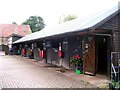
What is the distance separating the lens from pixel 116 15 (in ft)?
32.8

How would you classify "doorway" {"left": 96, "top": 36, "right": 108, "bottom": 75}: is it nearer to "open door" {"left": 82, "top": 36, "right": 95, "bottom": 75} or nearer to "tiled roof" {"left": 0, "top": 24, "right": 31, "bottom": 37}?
"open door" {"left": 82, "top": 36, "right": 95, "bottom": 75}

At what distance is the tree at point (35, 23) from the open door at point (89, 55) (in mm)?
46236

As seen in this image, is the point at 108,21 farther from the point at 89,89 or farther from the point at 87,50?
the point at 89,89

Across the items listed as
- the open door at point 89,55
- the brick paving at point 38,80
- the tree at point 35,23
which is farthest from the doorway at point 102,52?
the tree at point 35,23

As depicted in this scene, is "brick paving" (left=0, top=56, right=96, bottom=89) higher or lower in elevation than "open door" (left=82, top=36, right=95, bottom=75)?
lower

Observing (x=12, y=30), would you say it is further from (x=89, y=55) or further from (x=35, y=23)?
(x=89, y=55)

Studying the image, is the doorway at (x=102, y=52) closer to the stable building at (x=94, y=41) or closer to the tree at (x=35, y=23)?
the stable building at (x=94, y=41)

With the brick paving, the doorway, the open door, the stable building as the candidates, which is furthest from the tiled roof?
the open door

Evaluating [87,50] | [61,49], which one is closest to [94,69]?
[87,50]

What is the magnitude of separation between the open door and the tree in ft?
152

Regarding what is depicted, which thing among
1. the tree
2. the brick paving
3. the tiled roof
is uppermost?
the tree

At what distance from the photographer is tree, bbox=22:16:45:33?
57013 millimetres

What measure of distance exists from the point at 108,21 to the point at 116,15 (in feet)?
1.73

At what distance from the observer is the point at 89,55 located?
1052 centimetres
